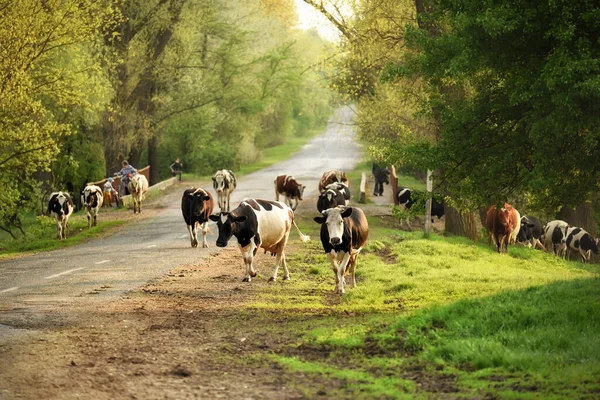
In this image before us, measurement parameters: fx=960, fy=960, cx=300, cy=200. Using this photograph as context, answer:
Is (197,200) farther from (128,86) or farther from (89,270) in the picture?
(128,86)

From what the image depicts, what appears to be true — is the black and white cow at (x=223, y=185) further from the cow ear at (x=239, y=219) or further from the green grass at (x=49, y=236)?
the cow ear at (x=239, y=219)

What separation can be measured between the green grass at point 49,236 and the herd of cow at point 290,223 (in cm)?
71

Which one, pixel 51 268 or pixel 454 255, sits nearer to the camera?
pixel 51 268

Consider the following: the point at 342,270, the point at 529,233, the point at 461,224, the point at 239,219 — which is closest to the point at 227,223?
the point at 239,219

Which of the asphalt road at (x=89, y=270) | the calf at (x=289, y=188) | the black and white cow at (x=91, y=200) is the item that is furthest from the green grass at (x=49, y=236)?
the calf at (x=289, y=188)

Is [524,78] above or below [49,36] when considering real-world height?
below

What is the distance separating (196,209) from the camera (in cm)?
2805

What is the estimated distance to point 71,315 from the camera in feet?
52.6

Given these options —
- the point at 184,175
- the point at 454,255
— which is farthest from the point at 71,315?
the point at 184,175

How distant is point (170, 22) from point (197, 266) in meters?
29.2

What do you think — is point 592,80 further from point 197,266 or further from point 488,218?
point 488,218

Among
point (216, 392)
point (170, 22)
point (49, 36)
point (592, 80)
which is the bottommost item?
point (216, 392)

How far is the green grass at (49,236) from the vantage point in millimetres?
32688

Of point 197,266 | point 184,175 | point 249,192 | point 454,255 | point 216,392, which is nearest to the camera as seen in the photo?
point 216,392
